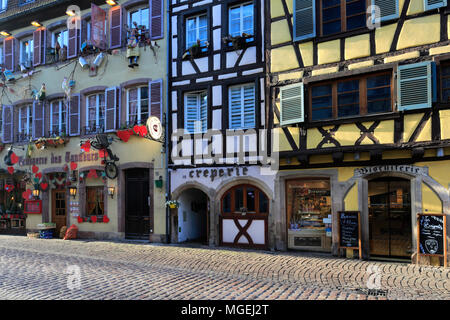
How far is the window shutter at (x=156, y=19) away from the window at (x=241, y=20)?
2630 mm

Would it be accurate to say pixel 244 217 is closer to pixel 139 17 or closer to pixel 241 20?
pixel 241 20

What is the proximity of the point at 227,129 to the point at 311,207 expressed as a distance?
346cm

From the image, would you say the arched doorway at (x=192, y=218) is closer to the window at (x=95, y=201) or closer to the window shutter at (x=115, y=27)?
the window at (x=95, y=201)

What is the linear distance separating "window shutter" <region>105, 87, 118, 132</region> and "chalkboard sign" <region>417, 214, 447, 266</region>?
1048 centimetres

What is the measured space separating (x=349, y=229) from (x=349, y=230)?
3 centimetres

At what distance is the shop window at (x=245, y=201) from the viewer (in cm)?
1135

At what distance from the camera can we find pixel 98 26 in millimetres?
14203

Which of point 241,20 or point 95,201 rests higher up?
point 241,20

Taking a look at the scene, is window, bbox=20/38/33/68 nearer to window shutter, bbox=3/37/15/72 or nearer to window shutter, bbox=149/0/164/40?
window shutter, bbox=3/37/15/72

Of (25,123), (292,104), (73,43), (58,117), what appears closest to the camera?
(292,104)

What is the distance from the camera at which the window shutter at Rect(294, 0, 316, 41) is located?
10.2m

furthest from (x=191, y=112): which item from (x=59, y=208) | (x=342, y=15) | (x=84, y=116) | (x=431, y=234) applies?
(x=431, y=234)

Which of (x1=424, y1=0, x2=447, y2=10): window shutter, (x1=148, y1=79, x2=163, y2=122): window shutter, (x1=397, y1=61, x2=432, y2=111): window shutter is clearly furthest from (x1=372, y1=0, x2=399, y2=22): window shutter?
(x1=148, y1=79, x2=163, y2=122): window shutter

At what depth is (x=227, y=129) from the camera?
11.8 metres
